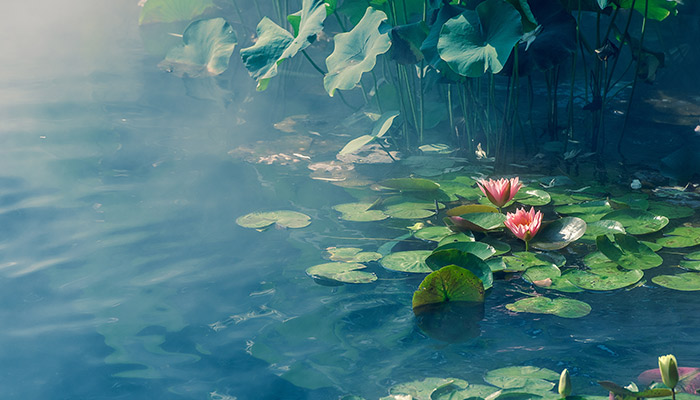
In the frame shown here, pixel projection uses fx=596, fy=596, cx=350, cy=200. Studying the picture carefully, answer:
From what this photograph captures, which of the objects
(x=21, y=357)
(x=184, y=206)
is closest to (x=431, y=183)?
(x=184, y=206)

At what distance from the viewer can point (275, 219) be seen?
2.60m

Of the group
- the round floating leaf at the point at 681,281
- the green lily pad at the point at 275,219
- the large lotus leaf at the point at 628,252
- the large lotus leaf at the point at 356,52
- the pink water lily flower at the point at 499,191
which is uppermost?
the large lotus leaf at the point at 356,52

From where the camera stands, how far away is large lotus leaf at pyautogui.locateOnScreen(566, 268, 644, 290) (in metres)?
1.93

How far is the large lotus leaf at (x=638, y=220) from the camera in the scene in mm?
2277

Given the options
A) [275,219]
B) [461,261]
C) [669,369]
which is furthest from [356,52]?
[669,369]

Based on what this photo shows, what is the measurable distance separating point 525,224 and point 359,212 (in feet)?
2.53

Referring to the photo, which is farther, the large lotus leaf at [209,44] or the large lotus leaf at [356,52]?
the large lotus leaf at [209,44]

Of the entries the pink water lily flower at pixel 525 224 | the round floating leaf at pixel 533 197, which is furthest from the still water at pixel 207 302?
the round floating leaf at pixel 533 197

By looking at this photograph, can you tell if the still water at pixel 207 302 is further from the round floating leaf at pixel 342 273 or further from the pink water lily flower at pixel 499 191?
the pink water lily flower at pixel 499 191

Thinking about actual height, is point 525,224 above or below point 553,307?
above

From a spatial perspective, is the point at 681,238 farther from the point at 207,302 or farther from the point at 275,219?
the point at 207,302

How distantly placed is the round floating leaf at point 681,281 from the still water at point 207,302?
0.09 feet

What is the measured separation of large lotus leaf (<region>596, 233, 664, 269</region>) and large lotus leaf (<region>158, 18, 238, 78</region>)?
2791 mm

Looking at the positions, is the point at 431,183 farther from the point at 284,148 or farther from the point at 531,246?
the point at 284,148
